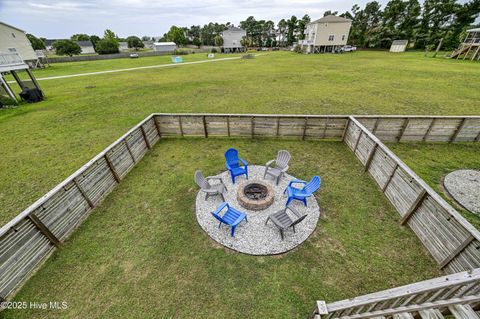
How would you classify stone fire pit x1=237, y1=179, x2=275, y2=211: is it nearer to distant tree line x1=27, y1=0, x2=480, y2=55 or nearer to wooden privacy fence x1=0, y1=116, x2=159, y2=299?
wooden privacy fence x1=0, y1=116, x2=159, y2=299

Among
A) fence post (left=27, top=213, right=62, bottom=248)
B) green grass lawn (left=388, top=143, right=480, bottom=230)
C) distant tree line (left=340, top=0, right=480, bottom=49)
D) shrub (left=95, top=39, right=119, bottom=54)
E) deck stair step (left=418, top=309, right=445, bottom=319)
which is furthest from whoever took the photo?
shrub (left=95, top=39, right=119, bottom=54)

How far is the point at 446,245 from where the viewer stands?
438cm

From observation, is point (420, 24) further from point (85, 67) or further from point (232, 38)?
point (85, 67)

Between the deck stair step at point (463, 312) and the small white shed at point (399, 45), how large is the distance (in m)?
62.5

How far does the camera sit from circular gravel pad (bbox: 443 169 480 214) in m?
6.15

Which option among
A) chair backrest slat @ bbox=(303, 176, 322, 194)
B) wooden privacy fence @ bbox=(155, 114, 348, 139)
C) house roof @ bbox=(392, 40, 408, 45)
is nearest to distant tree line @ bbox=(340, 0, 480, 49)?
house roof @ bbox=(392, 40, 408, 45)

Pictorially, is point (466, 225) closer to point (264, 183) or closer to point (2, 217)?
point (264, 183)

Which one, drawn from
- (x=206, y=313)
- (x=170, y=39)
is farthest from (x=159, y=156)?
(x=170, y=39)

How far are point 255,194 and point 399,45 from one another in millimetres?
61382

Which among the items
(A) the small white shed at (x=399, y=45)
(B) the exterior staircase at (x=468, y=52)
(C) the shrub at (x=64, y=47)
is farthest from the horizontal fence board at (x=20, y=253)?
(C) the shrub at (x=64, y=47)

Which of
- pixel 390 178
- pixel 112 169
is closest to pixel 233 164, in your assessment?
pixel 112 169

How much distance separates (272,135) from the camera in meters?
10.3

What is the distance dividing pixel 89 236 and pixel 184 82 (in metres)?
21.3

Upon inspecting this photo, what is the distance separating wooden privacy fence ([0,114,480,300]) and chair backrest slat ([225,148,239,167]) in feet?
9.40
